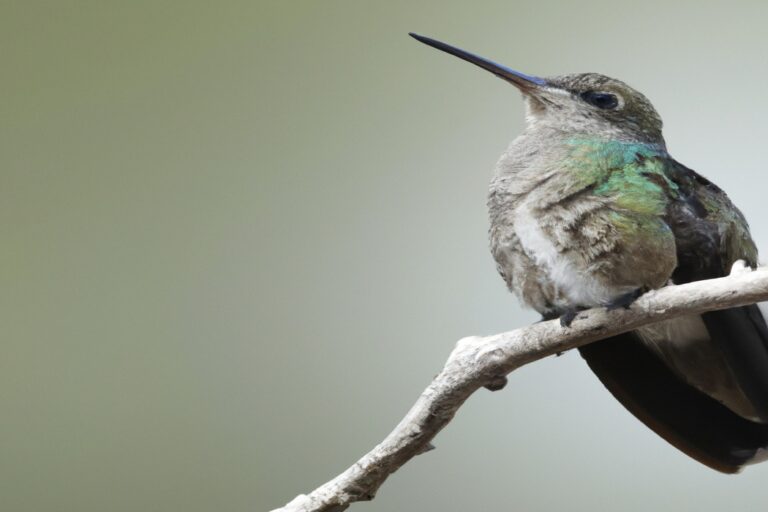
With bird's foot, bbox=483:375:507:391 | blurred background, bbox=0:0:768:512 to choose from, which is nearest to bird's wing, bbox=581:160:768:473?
bird's foot, bbox=483:375:507:391

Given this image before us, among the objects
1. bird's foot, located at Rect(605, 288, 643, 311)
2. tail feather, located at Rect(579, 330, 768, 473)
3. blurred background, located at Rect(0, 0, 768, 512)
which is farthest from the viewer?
blurred background, located at Rect(0, 0, 768, 512)

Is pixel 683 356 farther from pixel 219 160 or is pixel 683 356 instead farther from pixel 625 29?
pixel 219 160

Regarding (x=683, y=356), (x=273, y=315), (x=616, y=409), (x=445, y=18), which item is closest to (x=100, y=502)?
(x=273, y=315)

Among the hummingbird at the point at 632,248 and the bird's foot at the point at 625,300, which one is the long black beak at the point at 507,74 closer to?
the hummingbird at the point at 632,248

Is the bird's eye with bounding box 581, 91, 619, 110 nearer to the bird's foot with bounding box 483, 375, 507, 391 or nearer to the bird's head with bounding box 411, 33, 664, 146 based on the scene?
the bird's head with bounding box 411, 33, 664, 146

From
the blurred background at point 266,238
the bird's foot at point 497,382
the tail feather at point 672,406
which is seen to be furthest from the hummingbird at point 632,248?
the blurred background at point 266,238

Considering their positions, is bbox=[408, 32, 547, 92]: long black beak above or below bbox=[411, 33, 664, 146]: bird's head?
above

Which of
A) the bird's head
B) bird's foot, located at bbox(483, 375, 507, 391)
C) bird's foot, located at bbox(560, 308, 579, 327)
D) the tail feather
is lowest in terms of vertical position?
the tail feather
